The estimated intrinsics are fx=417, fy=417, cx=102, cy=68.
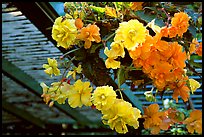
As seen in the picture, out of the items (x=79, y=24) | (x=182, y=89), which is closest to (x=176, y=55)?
(x=182, y=89)

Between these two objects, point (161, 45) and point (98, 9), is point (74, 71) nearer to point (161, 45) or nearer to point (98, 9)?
point (98, 9)

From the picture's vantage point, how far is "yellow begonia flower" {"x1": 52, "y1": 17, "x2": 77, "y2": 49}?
1.14 meters

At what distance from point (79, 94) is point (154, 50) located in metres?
0.26

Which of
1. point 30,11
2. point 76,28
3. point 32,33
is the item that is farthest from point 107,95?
point 32,33

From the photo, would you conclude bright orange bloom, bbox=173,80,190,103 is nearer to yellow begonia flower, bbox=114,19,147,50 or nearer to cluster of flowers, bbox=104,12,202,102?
cluster of flowers, bbox=104,12,202,102

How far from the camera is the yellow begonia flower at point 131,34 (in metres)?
1.03

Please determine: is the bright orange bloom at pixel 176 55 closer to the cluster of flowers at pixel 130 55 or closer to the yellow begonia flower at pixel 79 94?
the cluster of flowers at pixel 130 55

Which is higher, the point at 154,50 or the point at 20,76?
the point at 154,50

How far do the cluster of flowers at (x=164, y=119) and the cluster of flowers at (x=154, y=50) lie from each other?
8.1 inches

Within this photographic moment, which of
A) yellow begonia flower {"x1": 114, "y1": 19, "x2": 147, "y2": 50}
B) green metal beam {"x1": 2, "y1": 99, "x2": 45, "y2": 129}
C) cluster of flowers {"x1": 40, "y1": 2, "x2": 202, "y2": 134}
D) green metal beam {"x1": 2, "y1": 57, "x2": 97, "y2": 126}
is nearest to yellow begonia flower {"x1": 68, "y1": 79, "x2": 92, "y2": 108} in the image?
cluster of flowers {"x1": 40, "y1": 2, "x2": 202, "y2": 134}

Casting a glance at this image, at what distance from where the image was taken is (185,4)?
53.0 inches

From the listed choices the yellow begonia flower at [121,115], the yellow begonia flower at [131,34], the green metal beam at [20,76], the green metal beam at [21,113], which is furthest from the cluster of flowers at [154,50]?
the green metal beam at [21,113]

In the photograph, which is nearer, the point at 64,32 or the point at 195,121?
the point at 64,32

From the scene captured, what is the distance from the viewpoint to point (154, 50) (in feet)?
3.56
